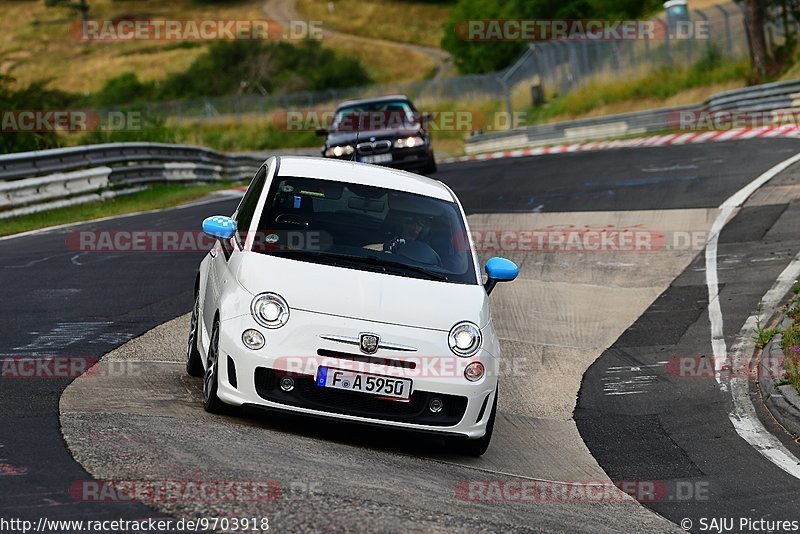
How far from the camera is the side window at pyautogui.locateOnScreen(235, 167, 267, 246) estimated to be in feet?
27.9

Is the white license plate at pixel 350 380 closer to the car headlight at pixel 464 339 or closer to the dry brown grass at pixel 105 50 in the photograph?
the car headlight at pixel 464 339

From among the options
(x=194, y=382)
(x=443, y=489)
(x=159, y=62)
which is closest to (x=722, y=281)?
(x=194, y=382)

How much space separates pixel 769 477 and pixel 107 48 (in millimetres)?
110445

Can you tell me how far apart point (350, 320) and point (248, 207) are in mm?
1740

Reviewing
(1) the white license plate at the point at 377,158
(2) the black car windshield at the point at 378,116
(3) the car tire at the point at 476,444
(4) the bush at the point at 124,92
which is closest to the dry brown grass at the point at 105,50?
(4) the bush at the point at 124,92

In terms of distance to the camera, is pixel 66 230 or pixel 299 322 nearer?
pixel 299 322

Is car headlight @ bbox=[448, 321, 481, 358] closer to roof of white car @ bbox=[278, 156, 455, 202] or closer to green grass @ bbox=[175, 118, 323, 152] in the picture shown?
roof of white car @ bbox=[278, 156, 455, 202]

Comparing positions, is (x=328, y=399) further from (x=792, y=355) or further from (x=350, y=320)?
(x=792, y=355)

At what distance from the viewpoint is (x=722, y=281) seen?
14.3m

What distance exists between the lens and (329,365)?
7.36 meters

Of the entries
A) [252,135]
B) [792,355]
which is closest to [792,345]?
[792,355]

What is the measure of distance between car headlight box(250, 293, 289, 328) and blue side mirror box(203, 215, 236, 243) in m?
0.91

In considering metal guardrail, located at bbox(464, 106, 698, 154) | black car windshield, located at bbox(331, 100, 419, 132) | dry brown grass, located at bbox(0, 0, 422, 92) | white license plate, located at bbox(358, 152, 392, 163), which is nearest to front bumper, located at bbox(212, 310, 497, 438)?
white license plate, located at bbox(358, 152, 392, 163)

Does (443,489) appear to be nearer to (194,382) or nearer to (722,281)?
(194,382)
